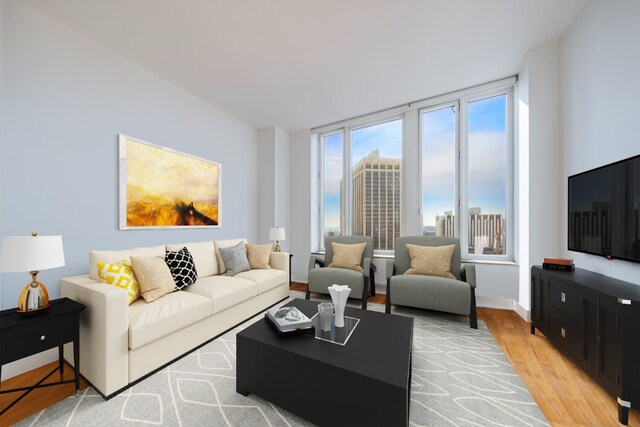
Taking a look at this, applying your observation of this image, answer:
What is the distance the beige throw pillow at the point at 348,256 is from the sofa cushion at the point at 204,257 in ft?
5.38

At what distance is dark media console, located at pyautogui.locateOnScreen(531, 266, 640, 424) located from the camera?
4.59 feet

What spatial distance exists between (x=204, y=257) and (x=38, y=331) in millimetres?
1597

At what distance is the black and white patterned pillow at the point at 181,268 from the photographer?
8.13ft

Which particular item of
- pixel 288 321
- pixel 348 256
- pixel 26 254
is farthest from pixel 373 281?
pixel 26 254

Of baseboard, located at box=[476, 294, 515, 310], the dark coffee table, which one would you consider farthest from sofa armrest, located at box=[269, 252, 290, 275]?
baseboard, located at box=[476, 294, 515, 310]

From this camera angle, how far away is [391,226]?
4152 mm

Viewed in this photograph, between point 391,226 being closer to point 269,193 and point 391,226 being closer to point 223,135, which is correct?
point 269,193

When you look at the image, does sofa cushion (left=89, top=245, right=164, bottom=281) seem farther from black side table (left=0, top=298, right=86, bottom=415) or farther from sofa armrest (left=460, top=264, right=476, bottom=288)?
sofa armrest (left=460, top=264, right=476, bottom=288)

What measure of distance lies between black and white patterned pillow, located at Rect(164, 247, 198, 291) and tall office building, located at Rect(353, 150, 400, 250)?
2748 millimetres

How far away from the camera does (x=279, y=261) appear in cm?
362

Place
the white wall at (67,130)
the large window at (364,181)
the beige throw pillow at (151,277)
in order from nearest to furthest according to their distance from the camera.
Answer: the white wall at (67,130) < the beige throw pillow at (151,277) < the large window at (364,181)

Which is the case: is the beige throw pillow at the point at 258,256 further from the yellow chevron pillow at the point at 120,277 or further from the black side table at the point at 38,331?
the black side table at the point at 38,331

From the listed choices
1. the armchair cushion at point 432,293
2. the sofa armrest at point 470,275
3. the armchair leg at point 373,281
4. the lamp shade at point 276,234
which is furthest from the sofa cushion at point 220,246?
the sofa armrest at point 470,275

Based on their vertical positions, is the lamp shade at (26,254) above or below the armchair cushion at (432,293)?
above
